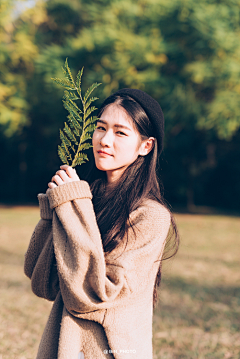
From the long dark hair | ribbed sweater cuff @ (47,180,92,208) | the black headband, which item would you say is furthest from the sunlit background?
ribbed sweater cuff @ (47,180,92,208)

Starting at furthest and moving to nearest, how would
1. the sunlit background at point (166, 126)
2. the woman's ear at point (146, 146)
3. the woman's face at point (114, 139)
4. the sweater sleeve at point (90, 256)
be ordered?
the sunlit background at point (166, 126), the woman's ear at point (146, 146), the woman's face at point (114, 139), the sweater sleeve at point (90, 256)

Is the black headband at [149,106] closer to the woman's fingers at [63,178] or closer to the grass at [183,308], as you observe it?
the woman's fingers at [63,178]

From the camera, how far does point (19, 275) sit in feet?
21.0

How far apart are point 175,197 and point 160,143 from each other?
18.5 m

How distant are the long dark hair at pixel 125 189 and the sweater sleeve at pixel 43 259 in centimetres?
25

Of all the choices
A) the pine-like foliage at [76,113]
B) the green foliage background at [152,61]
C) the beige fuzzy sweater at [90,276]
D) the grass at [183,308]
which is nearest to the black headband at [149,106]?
the pine-like foliage at [76,113]

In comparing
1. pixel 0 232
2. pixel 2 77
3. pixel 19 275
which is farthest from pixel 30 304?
pixel 2 77

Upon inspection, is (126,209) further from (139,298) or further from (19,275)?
(19,275)

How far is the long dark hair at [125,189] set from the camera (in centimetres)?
163

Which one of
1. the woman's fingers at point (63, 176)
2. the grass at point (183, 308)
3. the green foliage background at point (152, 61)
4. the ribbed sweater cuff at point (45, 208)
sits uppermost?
the green foliage background at point (152, 61)

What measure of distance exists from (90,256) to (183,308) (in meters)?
3.95

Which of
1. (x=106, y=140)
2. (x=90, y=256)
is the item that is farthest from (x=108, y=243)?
(x=106, y=140)

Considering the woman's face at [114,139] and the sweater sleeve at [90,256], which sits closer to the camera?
the sweater sleeve at [90,256]

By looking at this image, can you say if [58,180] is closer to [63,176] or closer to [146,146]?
[63,176]
